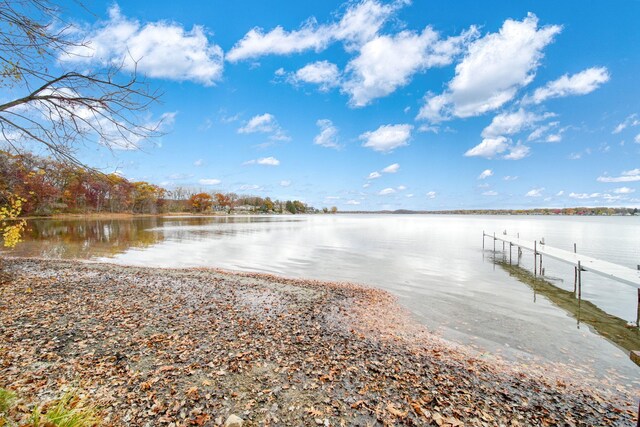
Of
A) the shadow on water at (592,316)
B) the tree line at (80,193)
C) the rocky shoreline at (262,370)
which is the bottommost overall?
the shadow on water at (592,316)

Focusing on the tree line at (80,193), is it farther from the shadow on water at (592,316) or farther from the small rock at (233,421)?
the shadow on water at (592,316)

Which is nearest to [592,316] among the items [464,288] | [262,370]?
[464,288]

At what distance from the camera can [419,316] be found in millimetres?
12086

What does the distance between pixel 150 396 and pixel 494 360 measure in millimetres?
8710

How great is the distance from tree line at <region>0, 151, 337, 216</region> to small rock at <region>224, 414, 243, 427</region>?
4276 millimetres

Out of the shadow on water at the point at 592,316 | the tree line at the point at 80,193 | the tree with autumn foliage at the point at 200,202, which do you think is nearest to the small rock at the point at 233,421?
the tree line at the point at 80,193

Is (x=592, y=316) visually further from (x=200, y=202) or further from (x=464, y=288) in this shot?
(x=200, y=202)

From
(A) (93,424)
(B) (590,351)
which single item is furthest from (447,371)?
(A) (93,424)

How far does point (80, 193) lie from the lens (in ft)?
272

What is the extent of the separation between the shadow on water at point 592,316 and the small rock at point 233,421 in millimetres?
12083

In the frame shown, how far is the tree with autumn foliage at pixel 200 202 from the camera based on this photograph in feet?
548

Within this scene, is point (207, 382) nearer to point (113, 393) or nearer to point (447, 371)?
point (113, 393)

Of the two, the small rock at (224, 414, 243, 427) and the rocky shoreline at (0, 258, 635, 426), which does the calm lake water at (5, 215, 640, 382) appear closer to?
the rocky shoreline at (0, 258, 635, 426)

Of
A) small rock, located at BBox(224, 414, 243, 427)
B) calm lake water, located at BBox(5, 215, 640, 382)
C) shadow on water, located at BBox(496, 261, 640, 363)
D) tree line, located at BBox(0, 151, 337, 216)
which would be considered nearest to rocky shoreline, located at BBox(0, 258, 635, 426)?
small rock, located at BBox(224, 414, 243, 427)
